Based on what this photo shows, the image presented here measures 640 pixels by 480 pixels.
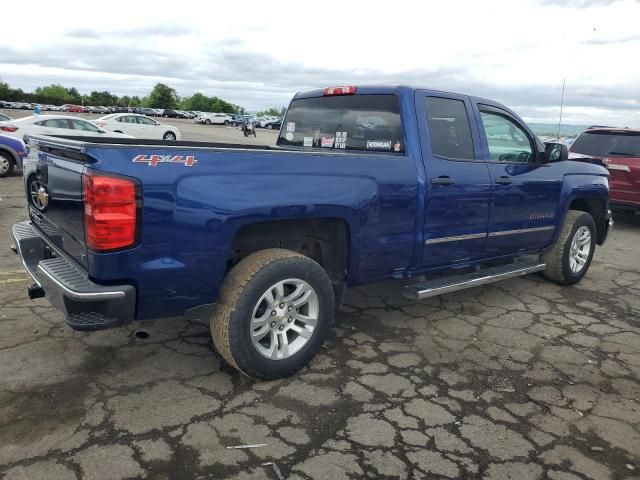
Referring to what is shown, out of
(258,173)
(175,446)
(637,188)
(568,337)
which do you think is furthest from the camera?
(637,188)

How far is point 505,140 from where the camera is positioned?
4789 millimetres

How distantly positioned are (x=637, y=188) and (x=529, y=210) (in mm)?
5124

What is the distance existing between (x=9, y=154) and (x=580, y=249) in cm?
1161

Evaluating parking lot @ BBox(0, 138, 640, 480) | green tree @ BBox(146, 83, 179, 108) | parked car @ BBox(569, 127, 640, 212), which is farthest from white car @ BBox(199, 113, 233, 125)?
parking lot @ BBox(0, 138, 640, 480)

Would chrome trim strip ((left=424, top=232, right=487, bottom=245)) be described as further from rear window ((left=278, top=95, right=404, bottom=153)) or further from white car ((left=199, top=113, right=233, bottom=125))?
white car ((left=199, top=113, right=233, bottom=125))

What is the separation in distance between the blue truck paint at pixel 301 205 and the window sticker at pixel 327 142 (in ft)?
1.45

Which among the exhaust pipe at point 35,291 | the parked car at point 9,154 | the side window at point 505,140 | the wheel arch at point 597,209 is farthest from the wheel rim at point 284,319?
the parked car at point 9,154

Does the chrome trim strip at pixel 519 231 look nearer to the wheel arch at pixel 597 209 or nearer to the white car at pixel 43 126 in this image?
the wheel arch at pixel 597 209

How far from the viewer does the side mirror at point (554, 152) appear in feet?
16.2

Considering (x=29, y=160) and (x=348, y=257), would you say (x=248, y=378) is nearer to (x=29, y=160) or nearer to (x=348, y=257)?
(x=348, y=257)

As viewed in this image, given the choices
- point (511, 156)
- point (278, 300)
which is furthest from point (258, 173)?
point (511, 156)

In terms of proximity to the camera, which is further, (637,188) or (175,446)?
(637,188)

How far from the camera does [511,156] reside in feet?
15.7

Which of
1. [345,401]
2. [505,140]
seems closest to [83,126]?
[505,140]
